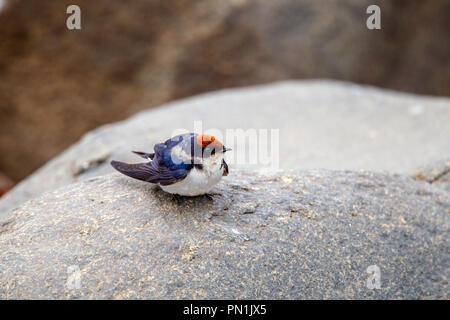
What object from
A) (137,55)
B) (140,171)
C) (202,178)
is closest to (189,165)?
(202,178)

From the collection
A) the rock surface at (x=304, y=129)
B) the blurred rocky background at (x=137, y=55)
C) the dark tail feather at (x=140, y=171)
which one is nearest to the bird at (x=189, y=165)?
the dark tail feather at (x=140, y=171)

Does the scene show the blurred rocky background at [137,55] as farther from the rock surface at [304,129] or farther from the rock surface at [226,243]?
the rock surface at [226,243]

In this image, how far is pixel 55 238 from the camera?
1889 millimetres

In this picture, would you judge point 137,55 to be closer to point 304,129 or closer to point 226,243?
point 304,129

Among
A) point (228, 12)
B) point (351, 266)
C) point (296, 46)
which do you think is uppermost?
point (228, 12)

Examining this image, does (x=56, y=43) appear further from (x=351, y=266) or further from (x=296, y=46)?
(x=351, y=266)

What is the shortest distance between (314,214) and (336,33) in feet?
12.0

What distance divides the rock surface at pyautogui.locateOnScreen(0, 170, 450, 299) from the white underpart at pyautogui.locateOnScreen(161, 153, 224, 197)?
0.41 feet

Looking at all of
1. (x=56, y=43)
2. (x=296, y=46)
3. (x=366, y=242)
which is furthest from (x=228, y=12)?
(x=366, y=242)

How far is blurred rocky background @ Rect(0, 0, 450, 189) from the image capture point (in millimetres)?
4930

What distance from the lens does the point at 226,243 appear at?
1.89 meters

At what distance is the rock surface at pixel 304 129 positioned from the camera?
3.21 meters

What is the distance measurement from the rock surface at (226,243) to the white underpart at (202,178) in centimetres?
13
